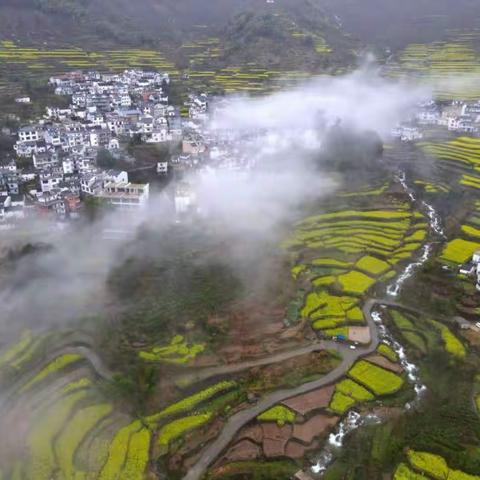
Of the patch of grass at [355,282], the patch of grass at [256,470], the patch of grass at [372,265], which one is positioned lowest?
the patch of grass at [256,470]

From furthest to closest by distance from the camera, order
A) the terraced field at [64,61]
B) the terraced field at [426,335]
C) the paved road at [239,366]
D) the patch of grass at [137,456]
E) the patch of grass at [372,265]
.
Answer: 1. the terraced field at [64,61]
2. the patch of grass at [372,265]
3. the terraced field at [426,335]
4. the paved road at [239,366]
5. the patch of grass at [137,456]

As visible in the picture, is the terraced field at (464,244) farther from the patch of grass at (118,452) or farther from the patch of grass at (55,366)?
the patch of grass at (55,366)

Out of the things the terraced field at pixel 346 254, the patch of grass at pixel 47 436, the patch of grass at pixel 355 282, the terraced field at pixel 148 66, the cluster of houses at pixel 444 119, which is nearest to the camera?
the patch of grass at pixel 47 436

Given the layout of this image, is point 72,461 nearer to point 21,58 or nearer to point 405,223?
point 405,223

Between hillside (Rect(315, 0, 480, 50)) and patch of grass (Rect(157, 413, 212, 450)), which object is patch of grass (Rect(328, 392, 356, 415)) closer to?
patch of grass (Rect(157, 413, 212, 450))

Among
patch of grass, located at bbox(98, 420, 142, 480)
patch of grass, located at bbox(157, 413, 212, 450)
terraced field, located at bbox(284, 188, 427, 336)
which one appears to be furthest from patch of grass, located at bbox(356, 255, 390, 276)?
patch of grass, located at bbox(98, 420, 142, 480)

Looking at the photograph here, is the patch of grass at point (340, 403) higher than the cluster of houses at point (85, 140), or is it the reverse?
the cluster of houses at point (85, 140)

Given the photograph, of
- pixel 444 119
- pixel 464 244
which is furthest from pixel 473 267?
pixel 444 119

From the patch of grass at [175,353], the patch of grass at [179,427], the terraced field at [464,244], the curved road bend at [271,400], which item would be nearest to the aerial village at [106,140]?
the patch of grass at [175,353]
